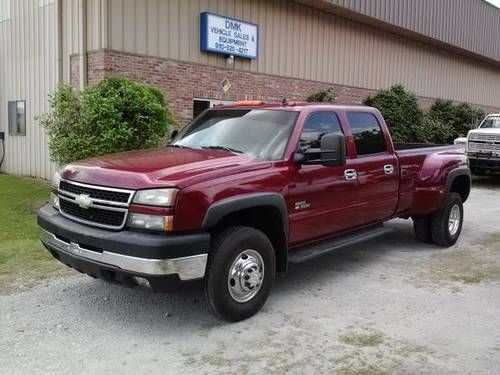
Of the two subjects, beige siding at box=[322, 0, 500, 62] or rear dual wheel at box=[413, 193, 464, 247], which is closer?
rear dual wheel at box=[413, 193, 464, 247]

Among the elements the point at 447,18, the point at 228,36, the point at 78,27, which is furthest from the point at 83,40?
the point at 447,18

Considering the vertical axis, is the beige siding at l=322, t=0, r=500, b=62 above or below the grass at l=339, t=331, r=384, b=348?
above

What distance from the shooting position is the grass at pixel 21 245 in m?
5.91

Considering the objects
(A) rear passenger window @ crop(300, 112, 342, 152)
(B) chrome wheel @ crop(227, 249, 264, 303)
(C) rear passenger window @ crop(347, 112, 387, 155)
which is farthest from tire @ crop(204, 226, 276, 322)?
(C) rear passenger window @ crop(347, 112, 387, 155)

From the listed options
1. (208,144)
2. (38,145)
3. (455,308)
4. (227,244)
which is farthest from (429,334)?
(38,145)

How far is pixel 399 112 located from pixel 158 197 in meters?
16.2

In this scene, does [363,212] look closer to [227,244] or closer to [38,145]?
[227,244]

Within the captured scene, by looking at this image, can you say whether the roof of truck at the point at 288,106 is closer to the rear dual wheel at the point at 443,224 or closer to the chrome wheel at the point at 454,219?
the rear dual wheel at the point at 443,224

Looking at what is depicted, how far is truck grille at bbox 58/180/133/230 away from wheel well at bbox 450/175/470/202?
5.36 meters

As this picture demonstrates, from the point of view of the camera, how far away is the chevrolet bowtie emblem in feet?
14.9

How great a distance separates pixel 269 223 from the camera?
16.8 ft

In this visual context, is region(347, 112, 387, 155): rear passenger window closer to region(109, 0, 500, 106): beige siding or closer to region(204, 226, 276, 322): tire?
region(204, 226, 276, 322): tire

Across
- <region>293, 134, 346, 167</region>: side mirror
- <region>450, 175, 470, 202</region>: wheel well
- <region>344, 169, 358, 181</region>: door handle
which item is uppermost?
<region>293, 134, 346, 167</region>: side mirror

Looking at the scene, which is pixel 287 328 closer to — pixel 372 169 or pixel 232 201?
pixel 232 201
